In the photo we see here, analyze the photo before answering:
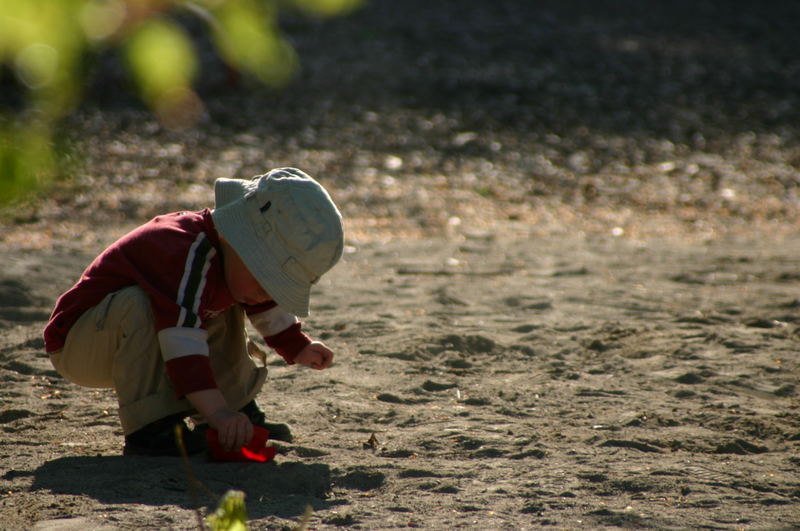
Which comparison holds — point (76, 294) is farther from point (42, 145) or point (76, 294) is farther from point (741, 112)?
point (741, 112)

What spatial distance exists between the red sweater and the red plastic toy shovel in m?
0.19

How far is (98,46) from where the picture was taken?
125 cm

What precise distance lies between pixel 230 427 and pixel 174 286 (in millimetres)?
431

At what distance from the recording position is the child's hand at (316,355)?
10.2 feet

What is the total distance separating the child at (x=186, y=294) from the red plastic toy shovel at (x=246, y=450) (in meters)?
0.09

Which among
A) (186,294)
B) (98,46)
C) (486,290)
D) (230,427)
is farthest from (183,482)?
(486,290)

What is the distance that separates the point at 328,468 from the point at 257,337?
1.65m

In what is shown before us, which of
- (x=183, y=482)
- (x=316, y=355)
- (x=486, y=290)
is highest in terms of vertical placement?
(x=316, y=355)

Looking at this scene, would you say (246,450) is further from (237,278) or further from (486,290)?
(486,290)

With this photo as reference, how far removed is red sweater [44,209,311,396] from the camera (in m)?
2.63

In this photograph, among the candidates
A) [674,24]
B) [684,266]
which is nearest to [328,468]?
[684,266]

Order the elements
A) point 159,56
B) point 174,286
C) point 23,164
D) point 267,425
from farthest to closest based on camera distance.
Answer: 1. point 267,425
2. point 174,286
3. point 159,56
4. point 23,164

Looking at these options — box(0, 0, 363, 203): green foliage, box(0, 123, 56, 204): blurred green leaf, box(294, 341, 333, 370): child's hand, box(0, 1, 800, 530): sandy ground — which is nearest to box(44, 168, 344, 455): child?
box(0, 1, 800, 530): sandy ground

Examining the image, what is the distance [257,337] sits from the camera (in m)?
4.34
